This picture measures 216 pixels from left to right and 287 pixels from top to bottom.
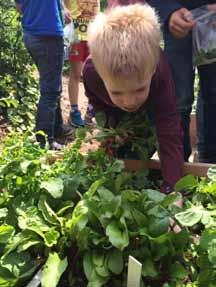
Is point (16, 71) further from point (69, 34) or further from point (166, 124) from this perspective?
point (166, 124)

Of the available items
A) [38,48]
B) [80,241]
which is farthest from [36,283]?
[38,48]

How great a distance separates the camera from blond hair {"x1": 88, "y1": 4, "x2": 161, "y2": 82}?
150 centimetres

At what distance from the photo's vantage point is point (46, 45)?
10.2 feet

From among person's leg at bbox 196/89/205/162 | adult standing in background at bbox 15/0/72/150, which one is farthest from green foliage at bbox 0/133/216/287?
adult standing in background at bbox 15/0/72/150

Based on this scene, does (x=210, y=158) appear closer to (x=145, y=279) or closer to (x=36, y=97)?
(x=145, y=279)

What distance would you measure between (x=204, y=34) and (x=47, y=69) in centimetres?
143

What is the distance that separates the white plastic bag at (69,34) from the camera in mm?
3698

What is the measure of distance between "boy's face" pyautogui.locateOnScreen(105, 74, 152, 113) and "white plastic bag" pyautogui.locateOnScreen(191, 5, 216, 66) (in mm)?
447

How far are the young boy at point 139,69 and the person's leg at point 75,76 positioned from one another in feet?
7.40

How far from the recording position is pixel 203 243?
4.02 ft

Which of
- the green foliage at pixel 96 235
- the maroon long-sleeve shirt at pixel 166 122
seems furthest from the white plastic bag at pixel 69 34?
the green foliage at pixel 96 235

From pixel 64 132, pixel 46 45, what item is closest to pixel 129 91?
pixel 46 45

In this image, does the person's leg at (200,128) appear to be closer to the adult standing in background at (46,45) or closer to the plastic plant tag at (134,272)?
the adult standing in background at (46,45)

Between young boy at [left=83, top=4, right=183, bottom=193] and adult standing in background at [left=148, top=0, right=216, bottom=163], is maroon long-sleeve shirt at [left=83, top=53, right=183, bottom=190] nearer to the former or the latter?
young boy at [left=83, top=4, right=183, bottom=193]
